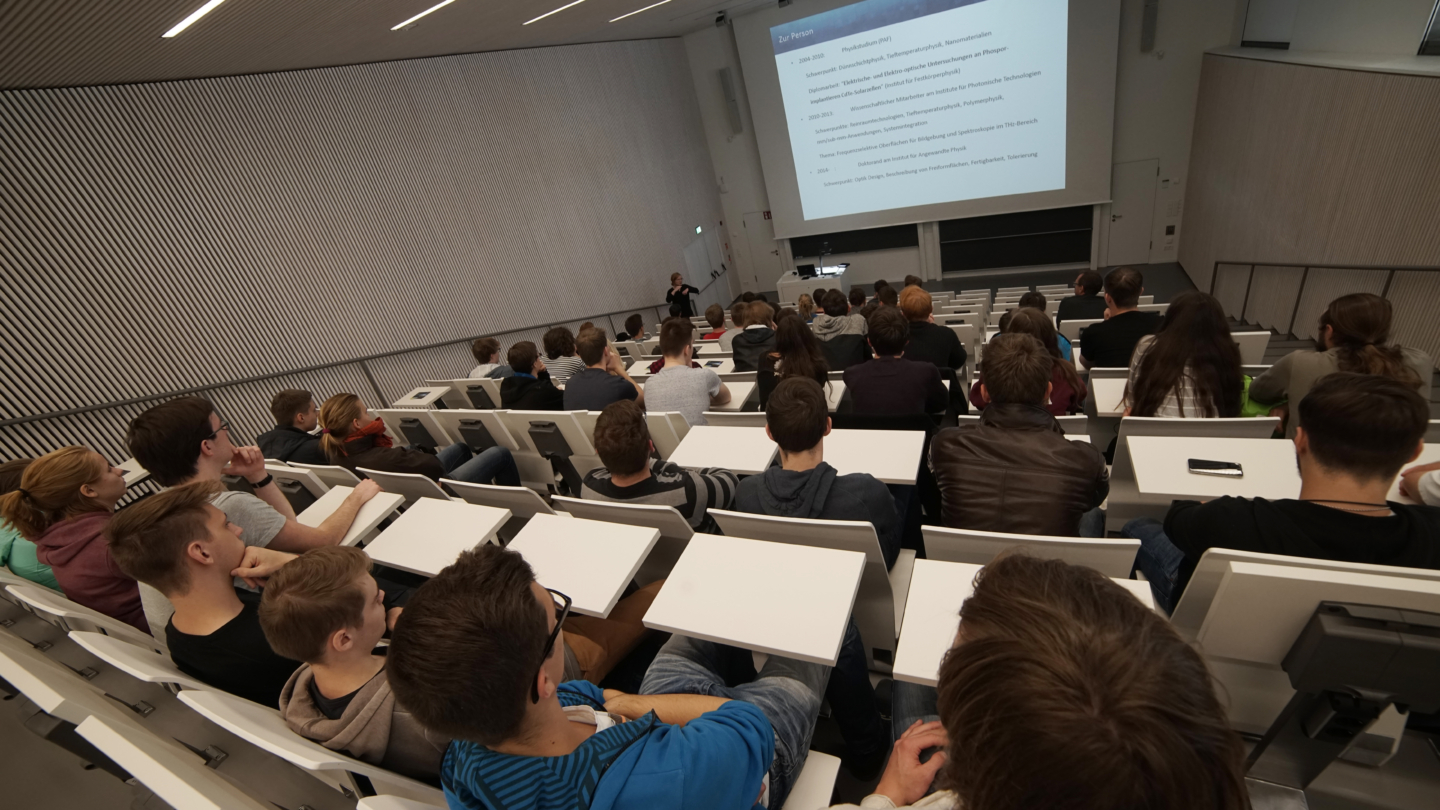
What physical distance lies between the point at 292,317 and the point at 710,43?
9737mm

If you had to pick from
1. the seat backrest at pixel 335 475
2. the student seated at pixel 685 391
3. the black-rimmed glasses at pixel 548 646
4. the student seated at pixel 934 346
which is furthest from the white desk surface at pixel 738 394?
the black-rimmed glasses at pixel 548 646

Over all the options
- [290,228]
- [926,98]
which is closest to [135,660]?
[290,228]

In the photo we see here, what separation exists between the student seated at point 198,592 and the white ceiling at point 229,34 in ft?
9.36

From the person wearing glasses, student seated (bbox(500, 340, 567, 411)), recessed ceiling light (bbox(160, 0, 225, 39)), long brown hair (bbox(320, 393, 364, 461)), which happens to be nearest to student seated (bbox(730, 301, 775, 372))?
student seated (bbox(500, 340, 567, 411))

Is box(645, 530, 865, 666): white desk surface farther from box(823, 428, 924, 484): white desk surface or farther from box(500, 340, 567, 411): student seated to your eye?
box(500, 340, 567, 411): student seated

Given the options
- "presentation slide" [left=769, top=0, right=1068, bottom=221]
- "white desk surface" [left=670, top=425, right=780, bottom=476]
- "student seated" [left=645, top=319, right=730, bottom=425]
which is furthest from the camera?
"presentation slide" [left=769, top=0, right=1068, bottom=221]

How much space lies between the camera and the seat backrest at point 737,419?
3.03 metres

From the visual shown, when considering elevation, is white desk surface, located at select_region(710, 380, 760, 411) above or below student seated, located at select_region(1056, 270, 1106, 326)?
above

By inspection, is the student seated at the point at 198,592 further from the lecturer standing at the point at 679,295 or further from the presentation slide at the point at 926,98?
the presentation slide at the point at 926,98

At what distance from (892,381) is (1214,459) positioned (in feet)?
4.52

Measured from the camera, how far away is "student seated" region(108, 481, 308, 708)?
1.62 m

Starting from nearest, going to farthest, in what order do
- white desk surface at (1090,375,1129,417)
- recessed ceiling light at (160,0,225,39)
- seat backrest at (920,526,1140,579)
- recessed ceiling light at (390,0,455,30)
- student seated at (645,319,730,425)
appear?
seat backrest at (920,526,1140,579) → white desk surface at (1090,375,1129,417) → recessed ceiling light at (160,0,225,39) → student seated at (645,319,730,425) → recessed ceiling light at (390,0,455,30)

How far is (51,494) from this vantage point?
2.12m

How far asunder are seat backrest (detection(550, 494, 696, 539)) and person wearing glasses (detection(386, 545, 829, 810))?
2.88 ft
